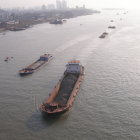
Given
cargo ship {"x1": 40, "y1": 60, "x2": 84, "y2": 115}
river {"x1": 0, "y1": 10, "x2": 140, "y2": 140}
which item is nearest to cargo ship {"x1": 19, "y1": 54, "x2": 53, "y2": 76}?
river {"x1": 0, "y1": 10, "x2": 140, "y2": 140}

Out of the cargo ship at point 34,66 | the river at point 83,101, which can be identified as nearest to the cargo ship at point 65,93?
the river at point 83,101

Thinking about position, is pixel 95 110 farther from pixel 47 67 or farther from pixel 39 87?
pixel 47 67

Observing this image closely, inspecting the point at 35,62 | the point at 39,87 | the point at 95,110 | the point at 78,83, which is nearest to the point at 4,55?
the point at 35,62

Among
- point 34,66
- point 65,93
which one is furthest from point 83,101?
point 34,66

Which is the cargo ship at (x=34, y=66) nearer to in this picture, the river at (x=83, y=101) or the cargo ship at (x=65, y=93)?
the river at (x=83, y=101)

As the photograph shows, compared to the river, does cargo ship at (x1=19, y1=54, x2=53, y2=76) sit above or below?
above

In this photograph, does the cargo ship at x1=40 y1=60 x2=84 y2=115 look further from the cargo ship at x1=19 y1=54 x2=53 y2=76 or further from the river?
the cargo ship at x1=19 y1=54 x2=53 y2=76

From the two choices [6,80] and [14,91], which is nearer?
[14,91]

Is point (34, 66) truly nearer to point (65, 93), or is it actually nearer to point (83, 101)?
point (65, 93)
